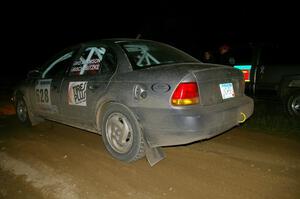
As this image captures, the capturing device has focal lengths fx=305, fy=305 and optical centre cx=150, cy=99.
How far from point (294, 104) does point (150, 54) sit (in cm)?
361

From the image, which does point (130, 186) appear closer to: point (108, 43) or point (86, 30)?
point (108, 43)

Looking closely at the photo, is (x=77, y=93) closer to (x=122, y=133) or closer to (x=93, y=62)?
(x=93, y=62)

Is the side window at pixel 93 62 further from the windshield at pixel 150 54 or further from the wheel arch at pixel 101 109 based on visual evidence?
the wheel arch at pixel 101 109

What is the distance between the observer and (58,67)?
203 inches

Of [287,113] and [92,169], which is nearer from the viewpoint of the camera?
[92,169]

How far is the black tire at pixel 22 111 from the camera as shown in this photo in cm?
614

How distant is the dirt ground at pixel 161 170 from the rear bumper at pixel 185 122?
1.43 ft

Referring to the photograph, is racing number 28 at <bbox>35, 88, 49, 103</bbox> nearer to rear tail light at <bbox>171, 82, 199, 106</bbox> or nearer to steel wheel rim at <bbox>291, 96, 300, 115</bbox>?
rear tail light at <bbox>171, 82, 199, 106</bbox>

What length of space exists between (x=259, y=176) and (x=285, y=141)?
4.98 feet

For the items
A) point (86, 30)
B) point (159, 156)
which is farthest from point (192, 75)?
point (86, 30)

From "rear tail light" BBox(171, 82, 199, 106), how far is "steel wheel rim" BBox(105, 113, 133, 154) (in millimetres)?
774

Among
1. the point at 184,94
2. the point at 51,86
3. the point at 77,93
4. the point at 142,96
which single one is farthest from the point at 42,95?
the point at 184,94

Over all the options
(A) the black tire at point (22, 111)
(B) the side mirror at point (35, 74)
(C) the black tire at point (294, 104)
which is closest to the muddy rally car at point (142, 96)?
(B) the side mirror at point (35, 74)

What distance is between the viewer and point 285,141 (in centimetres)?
468
